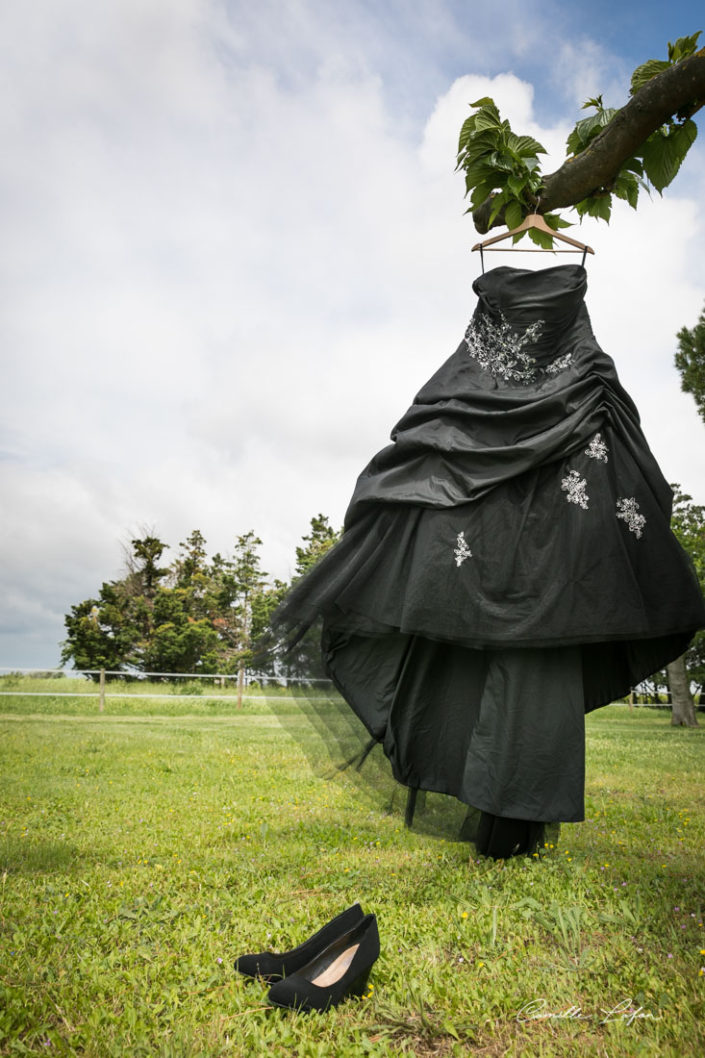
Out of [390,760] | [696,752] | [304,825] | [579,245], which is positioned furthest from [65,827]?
[696,752]

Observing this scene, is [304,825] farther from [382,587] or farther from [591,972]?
[591,972]

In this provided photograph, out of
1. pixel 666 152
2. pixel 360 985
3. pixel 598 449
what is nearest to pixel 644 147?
pixel 666 152

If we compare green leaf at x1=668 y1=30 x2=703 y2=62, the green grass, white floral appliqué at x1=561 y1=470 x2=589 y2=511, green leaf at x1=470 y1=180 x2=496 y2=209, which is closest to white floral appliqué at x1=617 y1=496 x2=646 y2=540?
white floral appliqué at x1=561 y1=470 x2=589 y2=511

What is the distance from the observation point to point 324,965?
2.35 metres

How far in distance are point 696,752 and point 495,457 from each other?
29.3 ft

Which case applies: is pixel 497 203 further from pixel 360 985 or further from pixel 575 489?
pixel 360 985

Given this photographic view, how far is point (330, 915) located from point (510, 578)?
64.8 inches

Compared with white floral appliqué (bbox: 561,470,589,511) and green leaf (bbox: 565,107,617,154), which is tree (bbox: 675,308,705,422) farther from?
white floral appliqué (bbox: 561,470,589,511)

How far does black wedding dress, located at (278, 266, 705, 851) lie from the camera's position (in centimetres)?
278

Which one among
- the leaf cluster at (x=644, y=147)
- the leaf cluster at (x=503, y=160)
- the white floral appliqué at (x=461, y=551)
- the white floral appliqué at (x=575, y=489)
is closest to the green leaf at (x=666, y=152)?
the leaf cluster at (x=644, y=147)

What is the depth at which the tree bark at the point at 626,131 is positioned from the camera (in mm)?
3076

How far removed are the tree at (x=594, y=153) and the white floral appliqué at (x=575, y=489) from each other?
1.60 meters

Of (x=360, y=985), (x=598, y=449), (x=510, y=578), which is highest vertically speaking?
(x=598, y=449)

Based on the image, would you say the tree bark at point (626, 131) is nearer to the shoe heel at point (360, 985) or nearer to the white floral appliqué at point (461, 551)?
the white floral appliqué at point (461, 551)
